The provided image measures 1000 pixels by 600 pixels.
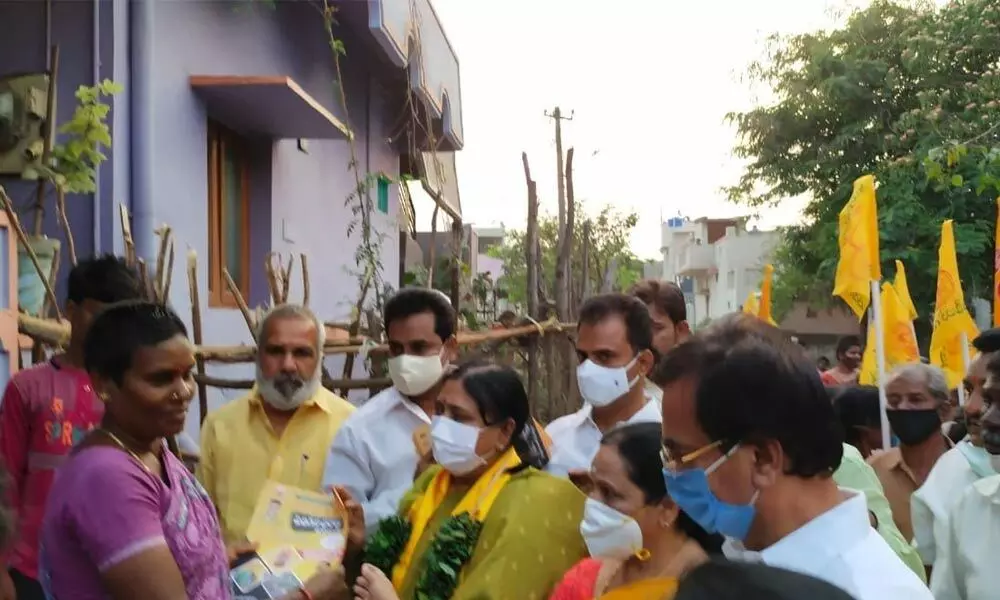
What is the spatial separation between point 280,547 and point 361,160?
8351mm

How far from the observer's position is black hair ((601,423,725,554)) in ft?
8.38

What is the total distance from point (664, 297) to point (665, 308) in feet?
0.18

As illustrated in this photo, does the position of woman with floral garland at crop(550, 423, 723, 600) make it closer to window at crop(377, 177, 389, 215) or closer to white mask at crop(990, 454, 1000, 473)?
white mask at crop(990, 454, 1000, 473)

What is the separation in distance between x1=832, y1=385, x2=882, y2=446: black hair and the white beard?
279 cm

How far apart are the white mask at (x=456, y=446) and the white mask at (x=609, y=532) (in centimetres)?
58

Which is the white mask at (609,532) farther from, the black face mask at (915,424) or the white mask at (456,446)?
the black face mask at (915,424)

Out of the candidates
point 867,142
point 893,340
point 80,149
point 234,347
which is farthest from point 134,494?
point 867,142

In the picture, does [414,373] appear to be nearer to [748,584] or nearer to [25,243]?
[25,243]

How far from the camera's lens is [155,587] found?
7.14 feet

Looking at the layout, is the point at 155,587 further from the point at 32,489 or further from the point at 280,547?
the point at 32,489

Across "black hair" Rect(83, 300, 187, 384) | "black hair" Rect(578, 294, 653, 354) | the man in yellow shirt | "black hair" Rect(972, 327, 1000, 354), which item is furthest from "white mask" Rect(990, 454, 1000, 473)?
"black hair" Rect(83, 300, 187, 384)

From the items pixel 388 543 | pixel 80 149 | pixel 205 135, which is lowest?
pixel 388 543

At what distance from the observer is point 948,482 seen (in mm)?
3592

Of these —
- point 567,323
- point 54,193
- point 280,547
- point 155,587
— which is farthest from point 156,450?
point 567,323
